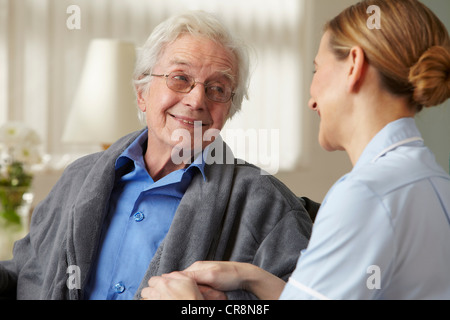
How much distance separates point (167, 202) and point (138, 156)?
7.6 inches

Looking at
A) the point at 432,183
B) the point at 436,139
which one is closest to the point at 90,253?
the point at 432,183

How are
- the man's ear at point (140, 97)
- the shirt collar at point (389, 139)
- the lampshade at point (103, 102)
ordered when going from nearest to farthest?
1. the shirt collar at point (389, 139)
2. the man's ear at point (140, 97)
3. the lampshade at point (103, 102)

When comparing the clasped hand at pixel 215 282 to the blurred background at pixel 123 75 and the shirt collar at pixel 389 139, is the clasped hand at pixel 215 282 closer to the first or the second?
the shirt collar at pixel 389 139

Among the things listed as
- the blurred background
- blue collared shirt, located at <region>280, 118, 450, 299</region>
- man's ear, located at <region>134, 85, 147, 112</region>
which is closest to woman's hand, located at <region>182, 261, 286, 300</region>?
blue collared shirt, located at <region>280, 118, 450, 299</region>

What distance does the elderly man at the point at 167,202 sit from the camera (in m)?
1.40

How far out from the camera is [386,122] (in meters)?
1.00

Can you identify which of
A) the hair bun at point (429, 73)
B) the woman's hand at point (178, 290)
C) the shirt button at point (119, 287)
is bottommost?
the shirt button at point (119, 287)

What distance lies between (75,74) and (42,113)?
32 centimetres

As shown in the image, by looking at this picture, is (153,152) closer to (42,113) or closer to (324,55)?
(324,55)

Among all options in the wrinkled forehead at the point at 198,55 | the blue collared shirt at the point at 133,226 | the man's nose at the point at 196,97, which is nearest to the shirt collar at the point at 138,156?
the blue collared shirt at the point at 133,226

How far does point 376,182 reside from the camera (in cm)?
87

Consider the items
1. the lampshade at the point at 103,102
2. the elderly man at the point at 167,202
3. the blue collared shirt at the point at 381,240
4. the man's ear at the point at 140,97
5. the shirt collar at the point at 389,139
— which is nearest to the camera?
the blue collared shirt at the point at 381,240

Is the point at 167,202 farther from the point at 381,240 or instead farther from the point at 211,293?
the point at 381,240

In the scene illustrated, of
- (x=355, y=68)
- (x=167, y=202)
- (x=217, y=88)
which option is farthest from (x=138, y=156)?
(x=355, y=68)
